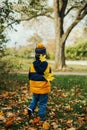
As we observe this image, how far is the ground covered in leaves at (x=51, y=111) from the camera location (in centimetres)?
761

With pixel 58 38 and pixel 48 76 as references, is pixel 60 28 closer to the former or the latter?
pixel 58 38

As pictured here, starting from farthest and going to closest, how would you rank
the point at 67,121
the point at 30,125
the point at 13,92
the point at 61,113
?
the point at 13,92 < the point at 61,113 < the point at 67,121 < the point at 30,125

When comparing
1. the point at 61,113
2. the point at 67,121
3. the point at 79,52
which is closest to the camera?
the point at 67,121

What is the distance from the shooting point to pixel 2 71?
1249 cm

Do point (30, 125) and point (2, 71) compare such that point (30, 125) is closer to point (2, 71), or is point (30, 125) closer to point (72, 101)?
point (72, 101)

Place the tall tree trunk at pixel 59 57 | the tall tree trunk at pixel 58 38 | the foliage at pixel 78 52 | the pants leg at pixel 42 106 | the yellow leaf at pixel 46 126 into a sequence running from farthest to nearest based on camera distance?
the foliage at pixel 78 52, the tall tree trunk at pixel 58 38, the tall tree trunk at pixel 59 57, the pants leg at pixel 42 106, the yellow leaf at pixel 46 126

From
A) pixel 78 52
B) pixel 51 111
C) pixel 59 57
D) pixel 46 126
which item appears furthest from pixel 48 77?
pixel 78 52

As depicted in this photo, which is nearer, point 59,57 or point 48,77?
point 48,77

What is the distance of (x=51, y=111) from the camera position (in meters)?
9.58

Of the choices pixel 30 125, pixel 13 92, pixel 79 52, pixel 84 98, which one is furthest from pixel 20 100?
pixel 79 52

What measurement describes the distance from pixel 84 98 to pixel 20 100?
2.46m

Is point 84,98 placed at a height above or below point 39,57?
below

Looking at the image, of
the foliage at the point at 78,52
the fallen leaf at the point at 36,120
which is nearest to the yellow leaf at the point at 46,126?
the fallen leaf at the point at 36,120

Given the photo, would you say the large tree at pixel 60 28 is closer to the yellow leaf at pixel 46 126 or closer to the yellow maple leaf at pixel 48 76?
the yellow maple leaf at pixel 48 76
